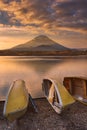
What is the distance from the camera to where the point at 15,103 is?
6992 mm

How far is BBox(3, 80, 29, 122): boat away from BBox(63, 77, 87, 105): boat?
8.71ft

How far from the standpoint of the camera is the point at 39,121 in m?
7.43

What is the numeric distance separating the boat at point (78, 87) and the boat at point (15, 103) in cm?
265

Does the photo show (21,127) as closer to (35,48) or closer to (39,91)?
(39,91)

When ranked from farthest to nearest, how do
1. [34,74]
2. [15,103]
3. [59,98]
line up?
[34,74] → [59,98] → [15,103]

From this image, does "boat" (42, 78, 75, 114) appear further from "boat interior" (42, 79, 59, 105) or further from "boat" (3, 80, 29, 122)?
"boat" (3, 80, 29, 122)

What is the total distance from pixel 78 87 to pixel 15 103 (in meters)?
4.02

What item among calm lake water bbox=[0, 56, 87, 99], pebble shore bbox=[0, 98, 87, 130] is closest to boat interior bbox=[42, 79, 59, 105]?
pebble shore bbox=[0, 98, 87, 130]

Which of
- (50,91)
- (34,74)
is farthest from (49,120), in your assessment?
(34,74)

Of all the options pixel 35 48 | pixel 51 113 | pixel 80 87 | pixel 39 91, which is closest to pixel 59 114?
pixel 51 113

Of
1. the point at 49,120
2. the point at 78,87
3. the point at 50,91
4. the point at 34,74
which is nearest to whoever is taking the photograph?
the point at 49,120

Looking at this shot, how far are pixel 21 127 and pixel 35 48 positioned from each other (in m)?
88.3

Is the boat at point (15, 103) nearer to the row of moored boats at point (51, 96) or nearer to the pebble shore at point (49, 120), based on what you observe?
the row of moored boats at point (51, 96)

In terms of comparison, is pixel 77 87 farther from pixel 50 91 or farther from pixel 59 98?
pixel 59 98
